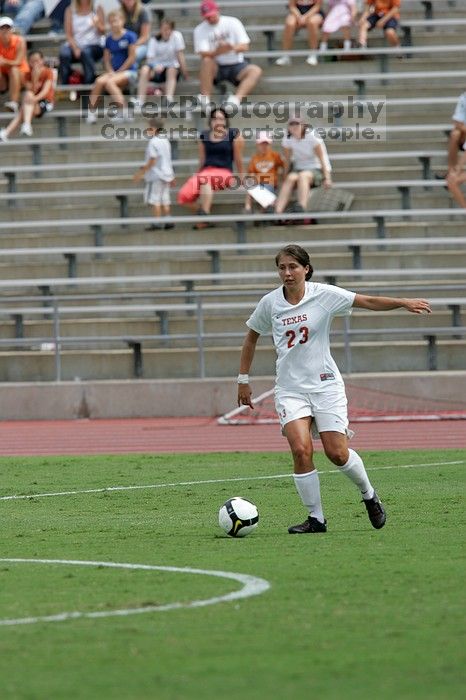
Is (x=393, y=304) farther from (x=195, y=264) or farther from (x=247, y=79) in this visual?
(x=247, y=79)

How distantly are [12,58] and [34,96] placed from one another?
0.80 metres

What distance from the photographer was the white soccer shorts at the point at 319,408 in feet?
33.1

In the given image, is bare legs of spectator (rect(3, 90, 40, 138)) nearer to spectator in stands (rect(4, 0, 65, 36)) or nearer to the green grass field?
spectator in stands (rect(4, 0, 65, 36))

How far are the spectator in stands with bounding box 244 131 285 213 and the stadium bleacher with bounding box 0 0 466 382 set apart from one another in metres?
0.56

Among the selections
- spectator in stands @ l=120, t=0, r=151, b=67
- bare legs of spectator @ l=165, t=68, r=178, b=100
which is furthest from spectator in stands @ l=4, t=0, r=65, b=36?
bare legs of spectator @ l=165, t=68, r=178, b=100

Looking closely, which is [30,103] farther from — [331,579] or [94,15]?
[331,579]

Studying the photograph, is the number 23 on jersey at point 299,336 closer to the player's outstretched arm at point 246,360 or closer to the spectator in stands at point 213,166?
the player's outstretched arm at point 246,360

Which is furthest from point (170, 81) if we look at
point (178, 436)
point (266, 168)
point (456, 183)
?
point (178, 436)

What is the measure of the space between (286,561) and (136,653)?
2.67 metres

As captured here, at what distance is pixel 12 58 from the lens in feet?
89.5

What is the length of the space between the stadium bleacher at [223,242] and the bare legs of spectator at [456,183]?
11.1 inches

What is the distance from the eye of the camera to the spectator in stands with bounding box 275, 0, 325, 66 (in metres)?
27.7

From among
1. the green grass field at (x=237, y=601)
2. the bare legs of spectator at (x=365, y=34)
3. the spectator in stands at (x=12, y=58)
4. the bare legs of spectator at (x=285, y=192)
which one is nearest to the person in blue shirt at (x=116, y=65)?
the spectator in stands at (x=12, y=58)

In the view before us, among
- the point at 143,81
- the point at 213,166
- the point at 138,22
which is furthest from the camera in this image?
the point at 138,22
